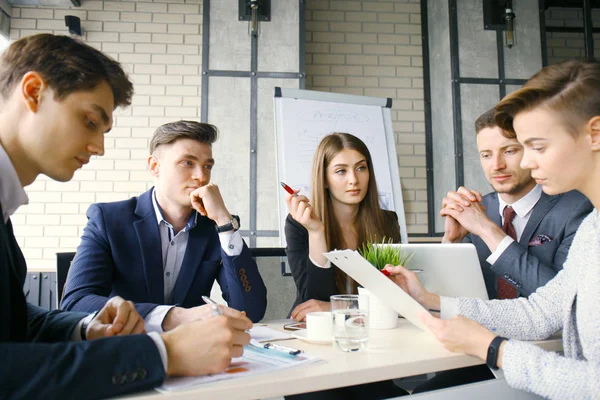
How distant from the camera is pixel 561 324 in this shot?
4.34 feet

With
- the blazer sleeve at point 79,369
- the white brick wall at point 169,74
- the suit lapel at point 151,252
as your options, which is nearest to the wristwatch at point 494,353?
the blazer sleeve at point 79,369

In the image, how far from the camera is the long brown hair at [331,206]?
7.82 ft

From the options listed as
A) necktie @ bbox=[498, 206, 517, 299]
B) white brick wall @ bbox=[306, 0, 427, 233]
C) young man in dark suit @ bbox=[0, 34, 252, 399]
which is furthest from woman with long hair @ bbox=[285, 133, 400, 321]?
white brick wall @ bbox=[306, 0, 427, 233]

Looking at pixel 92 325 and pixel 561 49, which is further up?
pixel 561 49

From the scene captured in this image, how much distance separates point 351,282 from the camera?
6.73 feet

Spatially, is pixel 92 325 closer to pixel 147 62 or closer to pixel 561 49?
pixel 147 62

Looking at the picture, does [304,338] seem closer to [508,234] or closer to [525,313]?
[525,313]

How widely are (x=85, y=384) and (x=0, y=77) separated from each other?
2.46ft

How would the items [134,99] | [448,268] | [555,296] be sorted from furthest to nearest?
[134,99]
[448,268]
[555,296]

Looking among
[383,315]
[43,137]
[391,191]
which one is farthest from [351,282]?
[391,191]

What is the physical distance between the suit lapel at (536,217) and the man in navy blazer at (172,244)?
1045 mm

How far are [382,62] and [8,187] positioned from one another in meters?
3.99

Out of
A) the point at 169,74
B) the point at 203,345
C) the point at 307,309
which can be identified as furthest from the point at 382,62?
the point at 203,345

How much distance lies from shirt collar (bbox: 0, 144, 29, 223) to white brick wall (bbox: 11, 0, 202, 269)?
314cm
